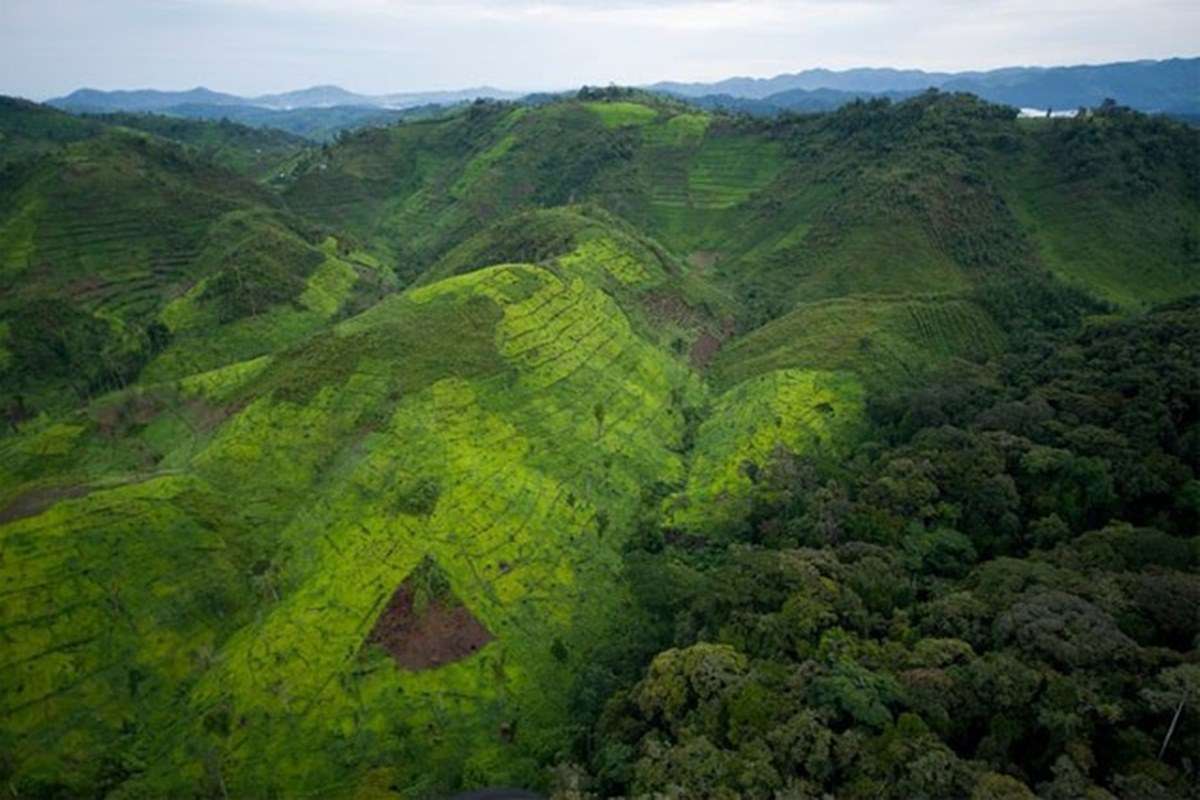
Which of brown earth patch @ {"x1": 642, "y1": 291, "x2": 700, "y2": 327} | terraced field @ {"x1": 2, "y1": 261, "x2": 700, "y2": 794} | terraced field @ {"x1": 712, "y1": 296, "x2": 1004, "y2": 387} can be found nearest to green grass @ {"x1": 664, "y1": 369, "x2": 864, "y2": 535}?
terraced field @ {"x1": 712, "y1": 296, "x2": 1004, "y2": 387}

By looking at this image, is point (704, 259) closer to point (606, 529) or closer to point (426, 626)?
point (606, 529)

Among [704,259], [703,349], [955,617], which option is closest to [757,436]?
[703,349]

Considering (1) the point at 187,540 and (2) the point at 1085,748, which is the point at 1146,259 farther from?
(1) the point at 187,540

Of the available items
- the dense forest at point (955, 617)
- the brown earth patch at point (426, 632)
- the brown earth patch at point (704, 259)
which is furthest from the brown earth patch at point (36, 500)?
the brown earth patch at point (704, 259)

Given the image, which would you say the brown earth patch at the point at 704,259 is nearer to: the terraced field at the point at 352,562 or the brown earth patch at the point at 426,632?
the terraced field at the point at 352,562

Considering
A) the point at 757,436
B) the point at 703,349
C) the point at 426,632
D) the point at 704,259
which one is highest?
the point at 704,259

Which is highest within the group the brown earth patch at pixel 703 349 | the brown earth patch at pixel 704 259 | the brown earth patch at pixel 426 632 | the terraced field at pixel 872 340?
the brown earth patch at pixel 704 259
